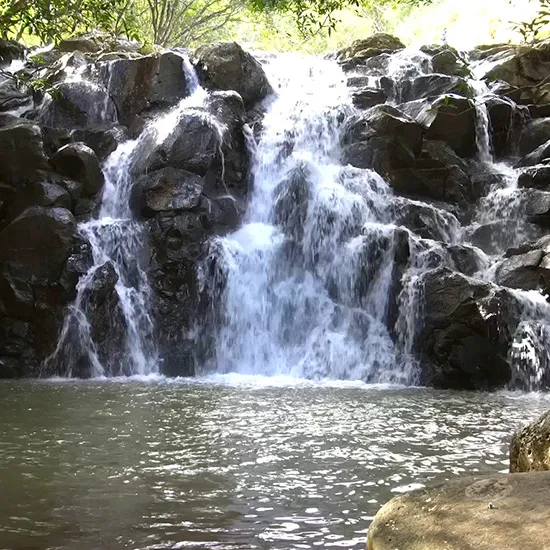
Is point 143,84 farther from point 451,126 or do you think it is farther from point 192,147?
point 451,126

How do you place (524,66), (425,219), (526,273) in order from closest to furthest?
(526,273) → (425,219) → (524,66)

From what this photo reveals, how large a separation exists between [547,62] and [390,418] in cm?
1780

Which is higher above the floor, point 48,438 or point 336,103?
point 336,103

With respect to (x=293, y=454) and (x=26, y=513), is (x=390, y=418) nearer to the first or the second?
(x=293, y=454)

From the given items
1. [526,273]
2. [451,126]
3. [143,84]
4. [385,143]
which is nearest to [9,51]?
[143,84]

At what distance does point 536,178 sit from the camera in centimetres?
1753

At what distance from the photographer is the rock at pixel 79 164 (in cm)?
1616

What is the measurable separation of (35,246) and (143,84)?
6.75 meters

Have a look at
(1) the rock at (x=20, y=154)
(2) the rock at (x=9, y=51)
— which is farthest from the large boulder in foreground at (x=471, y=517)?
(2) the rock at (x=9, y=51)

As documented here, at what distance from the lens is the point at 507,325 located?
12.6m

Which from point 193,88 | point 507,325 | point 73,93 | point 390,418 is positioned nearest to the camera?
point 390,418

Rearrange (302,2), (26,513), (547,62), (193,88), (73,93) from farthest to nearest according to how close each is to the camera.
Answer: (547,62) → (193,88) → (73,93) → (302,2) → (26,513)

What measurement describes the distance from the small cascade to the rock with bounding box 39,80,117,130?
11.4 feet

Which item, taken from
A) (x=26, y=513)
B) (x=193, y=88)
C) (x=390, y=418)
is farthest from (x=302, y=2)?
(x=193, y=88)
